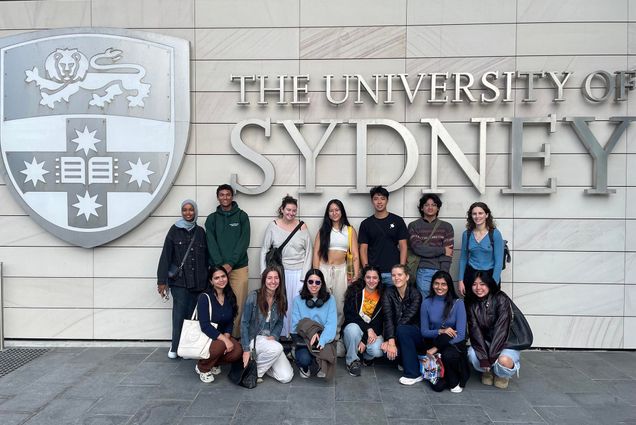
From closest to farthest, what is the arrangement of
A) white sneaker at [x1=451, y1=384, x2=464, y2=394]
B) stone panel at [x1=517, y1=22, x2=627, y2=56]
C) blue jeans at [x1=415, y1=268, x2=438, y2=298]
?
white sneaker at [x1=451, y1=384, x2=464, y2=394]
blue jeans at [x1=415, y1=268, x2=438, y2=298]
stone panel at [x1=517, y1=22, x2=627, y2=56]

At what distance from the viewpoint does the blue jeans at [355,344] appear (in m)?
4.12

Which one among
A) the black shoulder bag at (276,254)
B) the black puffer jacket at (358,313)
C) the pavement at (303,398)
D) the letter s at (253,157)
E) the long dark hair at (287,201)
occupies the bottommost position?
the pavement at (303,398)

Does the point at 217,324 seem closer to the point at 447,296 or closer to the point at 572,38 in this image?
the point at 447,296

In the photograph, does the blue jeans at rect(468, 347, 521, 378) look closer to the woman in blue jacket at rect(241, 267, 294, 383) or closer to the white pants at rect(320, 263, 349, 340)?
the white pants at rect(320, 263, 349, 340)

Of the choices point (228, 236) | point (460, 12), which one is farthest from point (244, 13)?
point (228, 236)

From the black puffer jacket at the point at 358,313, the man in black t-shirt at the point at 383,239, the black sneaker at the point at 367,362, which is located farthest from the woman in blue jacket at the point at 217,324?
the man in black t-shirt at the point at 383,239

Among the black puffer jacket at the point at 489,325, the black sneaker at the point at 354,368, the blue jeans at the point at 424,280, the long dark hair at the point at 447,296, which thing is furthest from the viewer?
the blue jeans at the point at 424,280

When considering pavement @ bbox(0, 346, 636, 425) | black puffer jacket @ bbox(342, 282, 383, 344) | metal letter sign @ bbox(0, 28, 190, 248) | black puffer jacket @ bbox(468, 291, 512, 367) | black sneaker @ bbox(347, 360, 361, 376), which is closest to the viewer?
pavement @ bbox(0, 346, 636, 425)

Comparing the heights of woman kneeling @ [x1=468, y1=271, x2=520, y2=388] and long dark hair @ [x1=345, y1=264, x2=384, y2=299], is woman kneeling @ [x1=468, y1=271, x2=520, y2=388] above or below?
below

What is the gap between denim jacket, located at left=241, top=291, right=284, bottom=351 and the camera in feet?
13.2

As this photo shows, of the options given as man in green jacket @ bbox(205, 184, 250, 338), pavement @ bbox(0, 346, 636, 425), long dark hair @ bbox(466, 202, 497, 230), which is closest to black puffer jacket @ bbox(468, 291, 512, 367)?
pavement @ bbox(0, 346, 636, 425)

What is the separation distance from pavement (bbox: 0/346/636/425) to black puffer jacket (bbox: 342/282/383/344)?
18.1 inches

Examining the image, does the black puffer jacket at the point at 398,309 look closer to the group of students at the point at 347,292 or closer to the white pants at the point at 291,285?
the group of students at the point at 347,292

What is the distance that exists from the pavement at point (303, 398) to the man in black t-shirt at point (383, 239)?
44.8 inches
